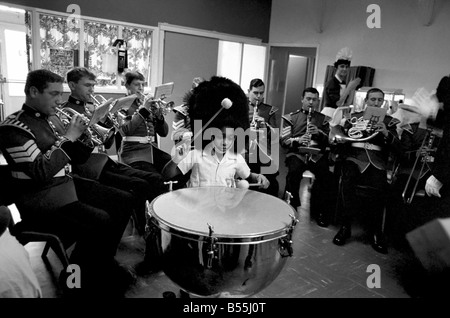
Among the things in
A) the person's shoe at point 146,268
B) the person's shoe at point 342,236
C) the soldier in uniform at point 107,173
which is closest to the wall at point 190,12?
the soldier in uniform at point 107,173

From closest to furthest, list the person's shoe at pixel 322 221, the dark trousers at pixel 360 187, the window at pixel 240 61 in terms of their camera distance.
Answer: the dark trousers at pixel 360 187 < the person's shoe at pixel 322 221 < the window at pixel 240 61

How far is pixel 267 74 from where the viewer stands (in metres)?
7.89

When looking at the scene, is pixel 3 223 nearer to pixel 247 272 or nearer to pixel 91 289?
pixel 247 272

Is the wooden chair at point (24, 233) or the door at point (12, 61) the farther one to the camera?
the door at point (12, 61)

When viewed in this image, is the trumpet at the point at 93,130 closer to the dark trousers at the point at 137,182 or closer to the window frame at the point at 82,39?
the dark trousers at the point at 137,182

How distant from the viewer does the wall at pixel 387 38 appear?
533 cm

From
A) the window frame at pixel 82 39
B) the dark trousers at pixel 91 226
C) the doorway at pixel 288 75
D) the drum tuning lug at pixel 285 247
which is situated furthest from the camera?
the doorway at pixel 288 75

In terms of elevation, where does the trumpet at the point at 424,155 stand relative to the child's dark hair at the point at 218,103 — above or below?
below

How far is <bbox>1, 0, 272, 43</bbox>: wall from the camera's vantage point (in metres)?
5.18

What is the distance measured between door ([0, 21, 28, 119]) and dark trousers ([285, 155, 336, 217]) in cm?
594

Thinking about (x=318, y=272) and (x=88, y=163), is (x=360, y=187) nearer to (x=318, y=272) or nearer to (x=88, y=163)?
(x=318, y=272)

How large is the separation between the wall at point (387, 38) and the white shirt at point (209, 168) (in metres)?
4.36

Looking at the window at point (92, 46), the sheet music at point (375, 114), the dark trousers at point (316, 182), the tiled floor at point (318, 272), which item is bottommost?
the tiled floor at point (318, 272)
